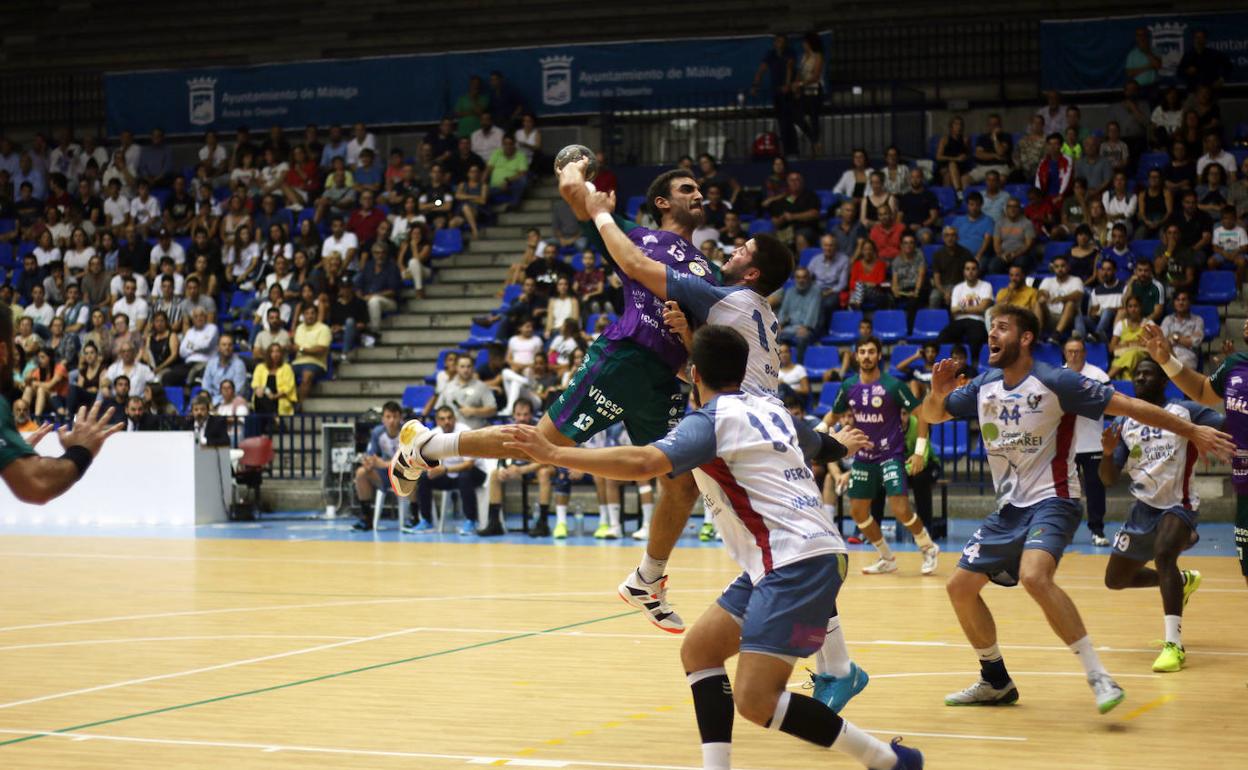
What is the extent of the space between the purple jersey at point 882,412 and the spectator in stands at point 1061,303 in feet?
15.5

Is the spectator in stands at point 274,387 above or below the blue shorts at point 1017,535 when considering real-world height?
above

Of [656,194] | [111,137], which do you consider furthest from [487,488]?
[111,137]

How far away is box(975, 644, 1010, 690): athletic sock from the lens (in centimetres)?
751

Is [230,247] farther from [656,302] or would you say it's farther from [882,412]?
[656,302]

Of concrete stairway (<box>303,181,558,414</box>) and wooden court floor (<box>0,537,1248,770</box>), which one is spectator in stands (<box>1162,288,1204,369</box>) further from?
concrete stairway (<box>303,181,558,414</box>)

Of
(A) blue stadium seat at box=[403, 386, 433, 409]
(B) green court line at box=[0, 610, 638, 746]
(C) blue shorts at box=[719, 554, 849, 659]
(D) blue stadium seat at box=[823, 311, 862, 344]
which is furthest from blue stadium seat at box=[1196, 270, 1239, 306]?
(C) blue shorts at box=[719, 554, 849, 659]

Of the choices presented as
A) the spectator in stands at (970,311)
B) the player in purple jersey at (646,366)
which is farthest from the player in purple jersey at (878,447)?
the player in purple jersey at (646,366)

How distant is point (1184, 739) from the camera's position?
668cm

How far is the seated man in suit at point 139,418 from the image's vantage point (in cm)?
2095

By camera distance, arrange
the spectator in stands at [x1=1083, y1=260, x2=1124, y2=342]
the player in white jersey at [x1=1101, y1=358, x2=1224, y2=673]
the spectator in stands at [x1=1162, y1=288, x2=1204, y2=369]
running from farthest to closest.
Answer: the spectator in stands at [x1=1083, y1=260, x2=1124, y2=342]
the spectator in stands at [x1=1162, y1=288, x2=1204, y2=369]
the player in white jersey at [x1=1101, y1=358, x2=1224, y2=673]

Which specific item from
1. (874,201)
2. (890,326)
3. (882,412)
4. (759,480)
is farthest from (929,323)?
(759,480)

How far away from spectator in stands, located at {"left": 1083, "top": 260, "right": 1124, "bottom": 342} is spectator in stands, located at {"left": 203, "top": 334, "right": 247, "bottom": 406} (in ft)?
41.1

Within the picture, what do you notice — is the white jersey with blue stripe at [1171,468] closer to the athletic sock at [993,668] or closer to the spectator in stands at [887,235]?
the athletic sock at [993,668]

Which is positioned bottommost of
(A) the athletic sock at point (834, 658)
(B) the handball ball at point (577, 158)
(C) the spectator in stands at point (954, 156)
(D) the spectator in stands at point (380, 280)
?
(A) the athletic sock at point (834, 658)
